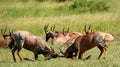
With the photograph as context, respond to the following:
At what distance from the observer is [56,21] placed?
25.1 meters

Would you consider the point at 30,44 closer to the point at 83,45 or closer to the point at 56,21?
the point at 83,45

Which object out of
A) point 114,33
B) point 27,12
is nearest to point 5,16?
point 27,12

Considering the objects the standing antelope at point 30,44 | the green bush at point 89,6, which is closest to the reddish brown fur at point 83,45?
the standing antelope at point 30,44

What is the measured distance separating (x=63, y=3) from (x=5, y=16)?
19.9 feet

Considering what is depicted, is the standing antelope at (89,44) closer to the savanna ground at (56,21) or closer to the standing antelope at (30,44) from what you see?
the savanna ground at (56,21)

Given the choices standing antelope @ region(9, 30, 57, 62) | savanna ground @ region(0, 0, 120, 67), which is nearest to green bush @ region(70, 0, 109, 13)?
savanna ground @ region(0, 0, 120, 67)

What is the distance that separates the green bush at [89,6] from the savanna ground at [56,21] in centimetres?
37

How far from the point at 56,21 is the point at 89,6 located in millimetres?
5523

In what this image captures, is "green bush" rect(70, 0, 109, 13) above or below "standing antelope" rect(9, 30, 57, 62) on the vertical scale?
below

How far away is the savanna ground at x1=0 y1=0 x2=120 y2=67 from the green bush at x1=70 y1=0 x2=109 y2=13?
0.37m

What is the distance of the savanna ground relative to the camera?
13194 millimetres

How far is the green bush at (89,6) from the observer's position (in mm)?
29606

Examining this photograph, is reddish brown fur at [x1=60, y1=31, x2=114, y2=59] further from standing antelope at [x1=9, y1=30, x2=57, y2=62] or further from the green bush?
the green bush

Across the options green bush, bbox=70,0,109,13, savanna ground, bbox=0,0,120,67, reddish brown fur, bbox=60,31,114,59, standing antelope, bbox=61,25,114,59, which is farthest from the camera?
green bush, bbox=70,0,109,13
